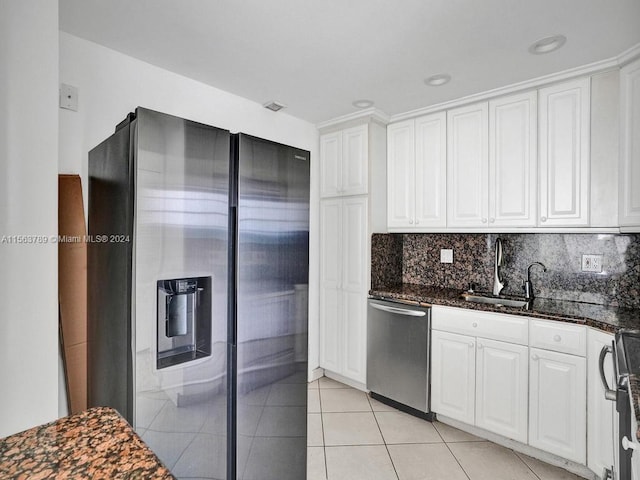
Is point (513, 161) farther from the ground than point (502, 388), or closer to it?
farther from the ground

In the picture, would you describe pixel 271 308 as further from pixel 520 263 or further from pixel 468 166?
pixel 520 263

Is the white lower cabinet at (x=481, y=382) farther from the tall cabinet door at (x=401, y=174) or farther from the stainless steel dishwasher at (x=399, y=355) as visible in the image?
the tall cabinet door at (x=401, y=174)

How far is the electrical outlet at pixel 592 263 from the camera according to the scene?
2.36m

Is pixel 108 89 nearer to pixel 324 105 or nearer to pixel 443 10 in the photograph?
pixel 324 105

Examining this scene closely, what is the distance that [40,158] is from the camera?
119cm

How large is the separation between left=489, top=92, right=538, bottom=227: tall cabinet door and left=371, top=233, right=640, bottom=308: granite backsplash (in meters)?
0.34

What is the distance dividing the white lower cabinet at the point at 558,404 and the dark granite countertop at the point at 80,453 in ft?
7.49

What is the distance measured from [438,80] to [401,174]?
34.8 inches

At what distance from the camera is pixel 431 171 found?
2900mm

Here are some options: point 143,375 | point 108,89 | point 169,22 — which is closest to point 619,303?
point 143,375

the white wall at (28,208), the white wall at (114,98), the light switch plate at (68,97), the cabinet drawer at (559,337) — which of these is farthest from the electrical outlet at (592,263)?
the light switch plate at (68,97)

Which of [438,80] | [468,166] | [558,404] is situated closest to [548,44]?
[438,80]

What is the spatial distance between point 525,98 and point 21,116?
2.83m

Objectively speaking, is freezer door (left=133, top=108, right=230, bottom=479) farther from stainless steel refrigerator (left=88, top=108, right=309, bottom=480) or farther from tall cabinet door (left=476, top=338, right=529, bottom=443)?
tall cabinet door (left=476, top=338, right=529, bottom=443)
